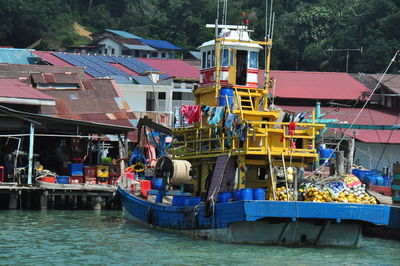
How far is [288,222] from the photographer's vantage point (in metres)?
27.7

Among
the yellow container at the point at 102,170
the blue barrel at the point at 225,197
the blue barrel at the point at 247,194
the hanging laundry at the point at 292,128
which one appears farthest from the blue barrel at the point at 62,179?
the blue barrel at the point at 247,194

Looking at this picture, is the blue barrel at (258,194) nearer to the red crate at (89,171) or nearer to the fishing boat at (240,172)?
the fishing boat at (240,172)

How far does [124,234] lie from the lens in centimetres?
3183

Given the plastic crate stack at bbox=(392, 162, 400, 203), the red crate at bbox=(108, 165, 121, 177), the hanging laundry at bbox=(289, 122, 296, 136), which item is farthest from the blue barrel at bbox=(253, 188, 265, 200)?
the red crate at bbox=(108, 165, 121, 177)

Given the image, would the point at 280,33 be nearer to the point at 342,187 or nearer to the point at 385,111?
the point at 385,111

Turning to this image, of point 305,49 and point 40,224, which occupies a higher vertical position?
point 305,49

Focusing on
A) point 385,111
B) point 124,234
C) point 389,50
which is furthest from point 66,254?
point 389,50

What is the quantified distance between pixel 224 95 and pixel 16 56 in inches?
1551

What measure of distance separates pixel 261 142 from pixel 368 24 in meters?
64.6

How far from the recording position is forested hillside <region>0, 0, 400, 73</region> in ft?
293

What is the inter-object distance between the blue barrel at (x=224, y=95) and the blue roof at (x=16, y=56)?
37.3m

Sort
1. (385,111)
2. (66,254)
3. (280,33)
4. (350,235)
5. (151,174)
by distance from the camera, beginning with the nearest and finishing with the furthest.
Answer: (66,254), (350,235), (151,174), (385,111), (280,33)

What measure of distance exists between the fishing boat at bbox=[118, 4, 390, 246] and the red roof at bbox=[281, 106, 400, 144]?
23.4m

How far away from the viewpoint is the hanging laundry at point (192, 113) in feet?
105
